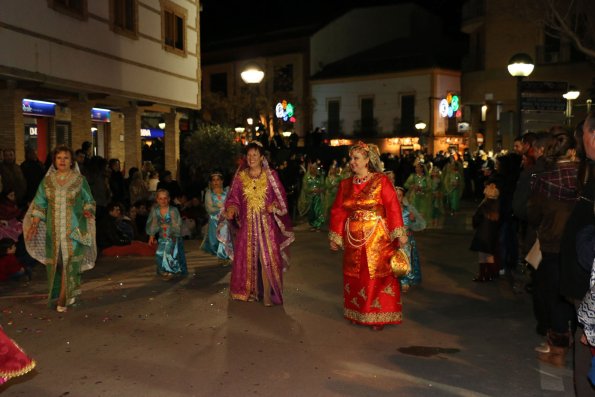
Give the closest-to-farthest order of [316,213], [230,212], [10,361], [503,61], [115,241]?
[10,361] → [230,212] → [115,241] → [316,213] → [503,61]

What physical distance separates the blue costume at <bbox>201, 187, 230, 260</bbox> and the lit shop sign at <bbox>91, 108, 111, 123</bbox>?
35.1 feet

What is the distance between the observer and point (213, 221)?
11.1 meters

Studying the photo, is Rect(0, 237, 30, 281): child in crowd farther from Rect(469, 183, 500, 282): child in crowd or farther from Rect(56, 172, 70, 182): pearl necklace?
Rect(469, 183, 500, 282): child in crowd

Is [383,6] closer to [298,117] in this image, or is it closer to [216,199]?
[298,117]

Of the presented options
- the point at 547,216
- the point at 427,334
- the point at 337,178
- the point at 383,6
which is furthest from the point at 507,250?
the point at 383,6

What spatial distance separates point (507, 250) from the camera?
9977 millimetres

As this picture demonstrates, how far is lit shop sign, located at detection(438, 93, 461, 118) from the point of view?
40000 mm

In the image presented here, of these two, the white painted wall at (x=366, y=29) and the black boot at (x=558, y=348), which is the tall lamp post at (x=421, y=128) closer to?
the white painted wall at (x=366, y=29)

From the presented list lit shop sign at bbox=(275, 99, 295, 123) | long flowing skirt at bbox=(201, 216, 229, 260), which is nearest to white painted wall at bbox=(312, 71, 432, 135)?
lit shop sign at bbox=(275, 99, 295, 123)

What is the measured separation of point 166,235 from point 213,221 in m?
1.29

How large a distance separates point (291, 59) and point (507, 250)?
38.7 meters

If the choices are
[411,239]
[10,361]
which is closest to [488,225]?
[411,239]

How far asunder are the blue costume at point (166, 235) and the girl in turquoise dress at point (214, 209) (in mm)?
931

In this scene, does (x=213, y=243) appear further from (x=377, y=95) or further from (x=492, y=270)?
(x=377, y=95)
